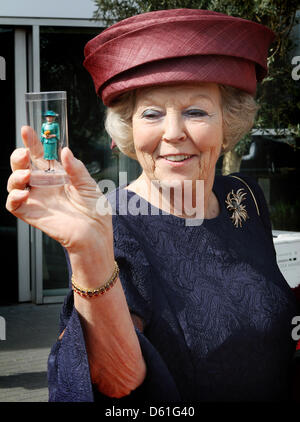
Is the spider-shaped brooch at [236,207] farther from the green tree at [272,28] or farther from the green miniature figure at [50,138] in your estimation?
the green tree at [272,28]

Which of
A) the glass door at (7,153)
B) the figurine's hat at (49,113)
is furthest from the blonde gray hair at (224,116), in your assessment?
the glass door at (7,153)

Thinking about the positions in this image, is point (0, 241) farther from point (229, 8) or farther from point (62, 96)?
point (62, 96)

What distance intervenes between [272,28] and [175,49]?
349 centimetres

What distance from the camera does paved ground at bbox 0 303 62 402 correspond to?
4621mm

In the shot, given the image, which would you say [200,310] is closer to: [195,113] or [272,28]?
[195,113]

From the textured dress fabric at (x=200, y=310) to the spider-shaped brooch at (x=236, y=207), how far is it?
3.4 inches

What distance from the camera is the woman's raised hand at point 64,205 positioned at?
1.17 metres

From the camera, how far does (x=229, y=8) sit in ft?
16.0

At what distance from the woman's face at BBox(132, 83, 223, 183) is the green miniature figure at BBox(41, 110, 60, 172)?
0.45m

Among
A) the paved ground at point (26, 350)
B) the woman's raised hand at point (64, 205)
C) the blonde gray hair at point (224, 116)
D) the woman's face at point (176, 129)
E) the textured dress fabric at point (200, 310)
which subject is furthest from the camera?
the paved ground at point (26, 350)

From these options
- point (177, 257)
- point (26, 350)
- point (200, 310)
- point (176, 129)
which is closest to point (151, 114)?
point (176, 129)

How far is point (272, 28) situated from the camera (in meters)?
4.73

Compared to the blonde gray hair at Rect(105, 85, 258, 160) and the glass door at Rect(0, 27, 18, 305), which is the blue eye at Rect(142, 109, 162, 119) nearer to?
the blonde gray hair at Rect(105, 85, 258, 160)

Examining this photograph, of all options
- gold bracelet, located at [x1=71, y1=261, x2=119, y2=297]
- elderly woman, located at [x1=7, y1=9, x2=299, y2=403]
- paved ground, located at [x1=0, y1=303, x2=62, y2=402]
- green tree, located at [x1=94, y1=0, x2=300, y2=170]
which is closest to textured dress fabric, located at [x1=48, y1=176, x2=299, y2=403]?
elderly woman, located at [x1=7, y1=9, x2=299, y2=403]
